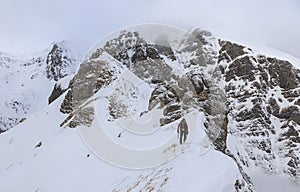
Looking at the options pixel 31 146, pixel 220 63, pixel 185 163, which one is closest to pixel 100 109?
pixel 31 146

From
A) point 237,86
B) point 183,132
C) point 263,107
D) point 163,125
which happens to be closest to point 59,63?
point 237,86

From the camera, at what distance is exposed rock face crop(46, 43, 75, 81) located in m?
168

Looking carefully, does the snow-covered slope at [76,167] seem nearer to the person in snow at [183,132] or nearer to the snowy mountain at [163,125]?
the snowy mountain at [163,125]

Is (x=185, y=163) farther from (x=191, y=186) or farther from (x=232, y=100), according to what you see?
(x=232, y=100)

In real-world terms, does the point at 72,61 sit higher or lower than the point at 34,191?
lower

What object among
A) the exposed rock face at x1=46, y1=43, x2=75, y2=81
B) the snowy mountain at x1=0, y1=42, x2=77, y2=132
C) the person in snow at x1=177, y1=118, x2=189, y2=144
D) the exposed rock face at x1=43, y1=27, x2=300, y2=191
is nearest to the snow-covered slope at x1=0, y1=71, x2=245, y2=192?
the person in snow at x1=177, y1=118, x2=189, y2=144

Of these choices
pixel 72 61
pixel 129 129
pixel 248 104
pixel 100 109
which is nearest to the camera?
pixel 129 129

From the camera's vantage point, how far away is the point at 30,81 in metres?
182

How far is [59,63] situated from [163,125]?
150008 millimetres

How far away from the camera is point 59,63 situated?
17112 cm

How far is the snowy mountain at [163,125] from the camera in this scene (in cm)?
1997

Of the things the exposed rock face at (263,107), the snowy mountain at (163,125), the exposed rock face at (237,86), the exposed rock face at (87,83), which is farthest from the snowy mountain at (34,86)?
the exposed rock face at (87,83)

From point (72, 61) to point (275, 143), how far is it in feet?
Result: 364

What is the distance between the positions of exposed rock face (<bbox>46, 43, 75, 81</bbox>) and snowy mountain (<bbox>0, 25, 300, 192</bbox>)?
63.2 meters
